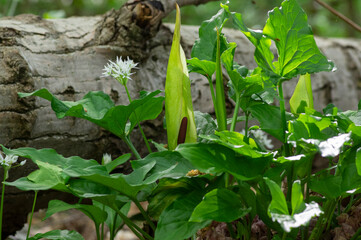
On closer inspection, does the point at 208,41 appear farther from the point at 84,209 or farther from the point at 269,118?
the point at 84,209

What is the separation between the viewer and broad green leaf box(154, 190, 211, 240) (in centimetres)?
82

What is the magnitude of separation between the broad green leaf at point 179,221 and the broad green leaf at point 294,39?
35 centimetres

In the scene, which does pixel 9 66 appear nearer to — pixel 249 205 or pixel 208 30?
pixel 208 30

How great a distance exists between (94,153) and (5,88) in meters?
0.37

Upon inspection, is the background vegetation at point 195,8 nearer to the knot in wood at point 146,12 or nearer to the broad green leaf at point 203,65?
the knot in wood at point 146,12

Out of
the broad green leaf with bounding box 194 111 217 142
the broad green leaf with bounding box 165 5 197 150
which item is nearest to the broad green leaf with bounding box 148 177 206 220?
the broad green leaf with bounding box 165 5 197 150

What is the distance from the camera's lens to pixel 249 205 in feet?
3.00

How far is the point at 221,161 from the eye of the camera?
0.83 meters

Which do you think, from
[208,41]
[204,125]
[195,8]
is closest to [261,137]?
[204,125]

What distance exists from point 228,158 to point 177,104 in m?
A: 0.23

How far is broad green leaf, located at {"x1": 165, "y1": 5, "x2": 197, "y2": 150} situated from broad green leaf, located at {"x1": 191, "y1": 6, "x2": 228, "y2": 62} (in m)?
0.08

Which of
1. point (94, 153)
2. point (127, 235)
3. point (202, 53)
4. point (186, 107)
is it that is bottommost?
point (127, 235)

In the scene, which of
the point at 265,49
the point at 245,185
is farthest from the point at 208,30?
the point at 245,185

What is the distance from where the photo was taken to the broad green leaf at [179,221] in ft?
2.70
